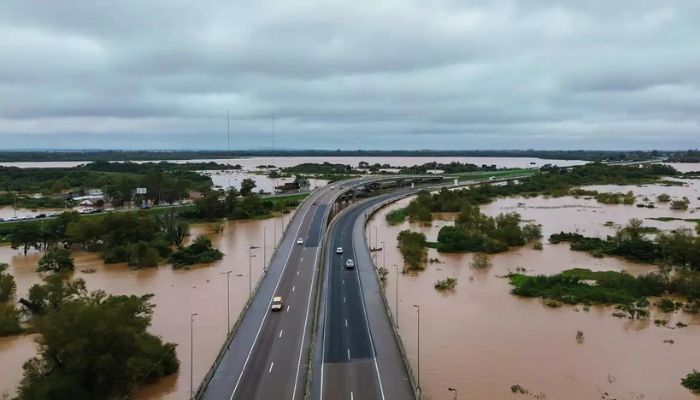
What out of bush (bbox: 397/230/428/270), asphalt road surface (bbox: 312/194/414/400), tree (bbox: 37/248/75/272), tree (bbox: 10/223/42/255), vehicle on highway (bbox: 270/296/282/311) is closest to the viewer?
asphalt road surface (bbox: 312/194/414/400)

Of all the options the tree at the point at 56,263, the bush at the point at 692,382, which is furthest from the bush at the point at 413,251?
the tree at the point at 56,263

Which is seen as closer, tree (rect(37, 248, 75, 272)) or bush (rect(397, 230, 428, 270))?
tree (rect(37, 248, 75, 272))

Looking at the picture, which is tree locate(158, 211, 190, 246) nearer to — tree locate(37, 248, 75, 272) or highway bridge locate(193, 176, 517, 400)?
tree locate(37, 248, 75, 272)

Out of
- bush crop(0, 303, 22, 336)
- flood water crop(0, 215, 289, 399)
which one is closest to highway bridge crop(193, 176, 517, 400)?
flood water crop(0, 215, 289, 399)

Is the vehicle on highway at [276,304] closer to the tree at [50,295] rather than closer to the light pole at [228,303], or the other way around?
the light pole at [228,303]

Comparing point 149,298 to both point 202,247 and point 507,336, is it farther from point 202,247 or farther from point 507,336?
point 507,336

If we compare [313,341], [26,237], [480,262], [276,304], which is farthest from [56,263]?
[480,262]
